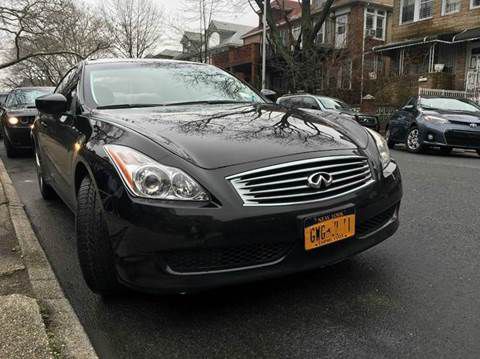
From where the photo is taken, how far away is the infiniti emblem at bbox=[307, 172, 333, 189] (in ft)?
8.22

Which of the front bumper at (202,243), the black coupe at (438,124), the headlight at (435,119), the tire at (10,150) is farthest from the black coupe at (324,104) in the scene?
the front bumper at (202,243)

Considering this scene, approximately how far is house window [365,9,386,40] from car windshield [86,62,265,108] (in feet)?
92.8

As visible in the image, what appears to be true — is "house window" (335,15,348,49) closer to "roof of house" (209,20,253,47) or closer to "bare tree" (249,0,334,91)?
"bare tree" (249,0,334,91)

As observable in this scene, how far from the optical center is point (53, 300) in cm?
282

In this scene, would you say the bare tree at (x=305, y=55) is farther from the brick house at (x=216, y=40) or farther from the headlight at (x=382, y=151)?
the headlight at (x=382, y=151)

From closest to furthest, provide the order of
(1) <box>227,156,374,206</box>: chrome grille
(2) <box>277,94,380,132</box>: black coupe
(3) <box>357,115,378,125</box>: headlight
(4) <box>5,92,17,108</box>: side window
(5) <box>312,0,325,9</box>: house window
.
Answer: (1) <box>227,156,374,206</box>: chrome grille
(4) <box>5,92,17,108</box>: side window
(2) <box>277,94,380,132</box>: black coupe
(3) <box>357,115,378,125</box>: headlight
(5) <box>312,0,325,9</box>: house window

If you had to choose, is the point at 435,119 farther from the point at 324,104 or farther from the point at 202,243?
the point at 202,243

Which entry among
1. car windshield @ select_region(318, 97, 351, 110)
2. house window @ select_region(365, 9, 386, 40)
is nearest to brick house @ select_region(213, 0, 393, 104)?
house window @ select_region(365, 9, 386, 40)

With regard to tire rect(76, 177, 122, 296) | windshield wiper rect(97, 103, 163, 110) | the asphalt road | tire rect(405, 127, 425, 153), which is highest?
windshield wiper rect(97, 103, 163, 110)

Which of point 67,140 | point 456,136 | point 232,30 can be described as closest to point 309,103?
point 456,136

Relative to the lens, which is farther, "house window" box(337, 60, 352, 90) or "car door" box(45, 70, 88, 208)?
"house window" box(337, 60, 352, 90)

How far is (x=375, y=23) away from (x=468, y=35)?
1128 cm

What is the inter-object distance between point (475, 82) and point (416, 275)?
68.6ft

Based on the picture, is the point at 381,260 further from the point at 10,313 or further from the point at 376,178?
the point at 10,313
